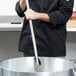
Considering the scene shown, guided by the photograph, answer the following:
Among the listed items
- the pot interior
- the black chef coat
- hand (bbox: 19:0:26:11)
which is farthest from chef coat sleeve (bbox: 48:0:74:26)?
the pot interior

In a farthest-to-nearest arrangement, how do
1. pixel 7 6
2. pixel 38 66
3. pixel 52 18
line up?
1. pixel 7 6
2. pixel 52 18
3. pixel 38 66

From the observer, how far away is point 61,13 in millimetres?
897

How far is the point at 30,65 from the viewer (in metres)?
0.63

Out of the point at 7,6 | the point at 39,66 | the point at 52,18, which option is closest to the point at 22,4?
the point at 52,18

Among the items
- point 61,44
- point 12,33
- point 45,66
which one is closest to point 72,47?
point 12,33

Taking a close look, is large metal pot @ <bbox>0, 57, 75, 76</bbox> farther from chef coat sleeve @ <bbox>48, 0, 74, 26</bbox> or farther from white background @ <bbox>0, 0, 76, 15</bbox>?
white background @ <bbox>0, 0, 76, 15</bbox>

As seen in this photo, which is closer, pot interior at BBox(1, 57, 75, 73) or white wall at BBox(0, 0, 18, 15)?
pot interior at BBox(1, 57, 75, 73)

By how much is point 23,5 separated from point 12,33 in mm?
1462

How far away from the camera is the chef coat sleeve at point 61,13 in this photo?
875mm

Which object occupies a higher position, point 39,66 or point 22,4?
point 22,4

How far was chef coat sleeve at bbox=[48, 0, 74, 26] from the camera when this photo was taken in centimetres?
87

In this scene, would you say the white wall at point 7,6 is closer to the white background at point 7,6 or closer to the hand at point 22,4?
the white background at point 7,6

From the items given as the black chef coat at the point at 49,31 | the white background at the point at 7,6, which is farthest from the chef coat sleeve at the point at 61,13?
the white background at the point at 7,6

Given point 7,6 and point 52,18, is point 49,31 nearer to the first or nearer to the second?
point 52,18
